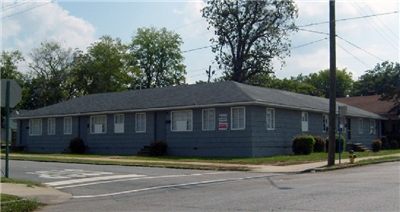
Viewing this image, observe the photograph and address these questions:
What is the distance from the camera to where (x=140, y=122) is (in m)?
35.1

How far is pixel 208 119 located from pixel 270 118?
3785mm

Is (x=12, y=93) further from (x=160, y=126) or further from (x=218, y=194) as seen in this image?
(x=160, y=126)

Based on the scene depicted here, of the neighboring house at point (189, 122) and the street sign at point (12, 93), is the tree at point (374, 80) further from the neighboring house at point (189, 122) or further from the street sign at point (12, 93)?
the street sign at point (12, 93)

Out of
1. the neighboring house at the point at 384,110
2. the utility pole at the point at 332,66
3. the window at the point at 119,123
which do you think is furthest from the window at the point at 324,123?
the window at the point at 119,123

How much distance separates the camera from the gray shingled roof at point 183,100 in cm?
3077

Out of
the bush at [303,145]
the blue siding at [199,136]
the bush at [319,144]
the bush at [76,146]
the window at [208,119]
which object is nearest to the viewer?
the blue siding at [199,136]

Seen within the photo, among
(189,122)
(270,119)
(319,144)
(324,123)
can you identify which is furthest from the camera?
(324,123)

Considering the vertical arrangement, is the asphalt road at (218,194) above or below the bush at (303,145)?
below

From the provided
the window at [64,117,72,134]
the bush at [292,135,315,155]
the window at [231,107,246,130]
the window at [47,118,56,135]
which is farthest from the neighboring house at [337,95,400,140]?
the window at [47,118,56,135]

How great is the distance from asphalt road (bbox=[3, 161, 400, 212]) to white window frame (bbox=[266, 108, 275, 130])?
1281 centimetres

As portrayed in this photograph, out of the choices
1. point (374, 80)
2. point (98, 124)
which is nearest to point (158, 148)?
point (98, 124)

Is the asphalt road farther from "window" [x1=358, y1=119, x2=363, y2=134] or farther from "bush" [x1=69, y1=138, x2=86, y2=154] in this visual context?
"window" [x1=358, y1=119, x2=363, y2=134]

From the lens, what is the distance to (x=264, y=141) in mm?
30172

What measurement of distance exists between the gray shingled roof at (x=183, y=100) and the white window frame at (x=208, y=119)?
2.10 feet
